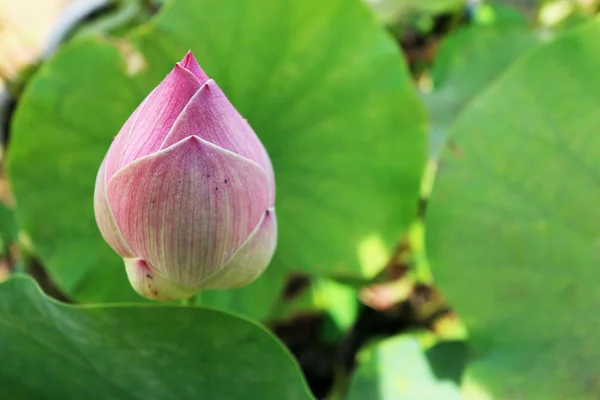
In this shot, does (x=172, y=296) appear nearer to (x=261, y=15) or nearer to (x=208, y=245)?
(x=208, y=245)

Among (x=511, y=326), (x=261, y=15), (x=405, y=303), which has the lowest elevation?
(x=405, y=303)

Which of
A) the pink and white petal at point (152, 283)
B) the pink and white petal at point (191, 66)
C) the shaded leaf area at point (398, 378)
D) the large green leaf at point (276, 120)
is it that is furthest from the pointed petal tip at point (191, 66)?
the shaded leaf area at point (398, 378)

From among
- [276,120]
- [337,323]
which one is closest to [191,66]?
[276,120]

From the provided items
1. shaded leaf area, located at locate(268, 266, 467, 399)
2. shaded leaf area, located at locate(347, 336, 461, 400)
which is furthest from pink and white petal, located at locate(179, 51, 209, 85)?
shaded leaf area, located at locate(268, 266, 467, 399)

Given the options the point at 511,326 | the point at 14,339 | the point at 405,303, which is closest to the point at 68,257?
the point at 14,339

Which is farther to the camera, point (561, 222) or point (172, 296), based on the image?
point (561, 222)

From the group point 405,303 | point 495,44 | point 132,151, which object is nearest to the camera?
point 132,151
